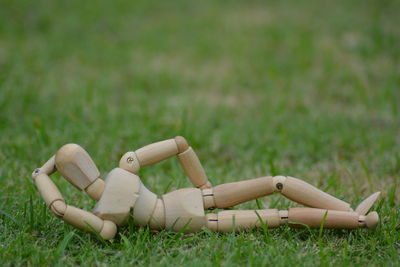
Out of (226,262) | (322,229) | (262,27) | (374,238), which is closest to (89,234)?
(226,262)

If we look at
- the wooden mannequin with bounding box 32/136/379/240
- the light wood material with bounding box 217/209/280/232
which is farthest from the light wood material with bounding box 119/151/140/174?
the light wood material with bounding box 217/209/280/232

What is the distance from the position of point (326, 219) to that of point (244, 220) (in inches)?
14.8

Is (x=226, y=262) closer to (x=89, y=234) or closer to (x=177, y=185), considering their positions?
(x=89, y=234)

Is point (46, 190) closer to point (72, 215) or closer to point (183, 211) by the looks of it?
point (72, 215)

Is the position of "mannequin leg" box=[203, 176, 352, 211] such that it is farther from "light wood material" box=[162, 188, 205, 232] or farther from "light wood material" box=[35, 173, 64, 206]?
"light wood material" box=[35, 173, 64, 206]

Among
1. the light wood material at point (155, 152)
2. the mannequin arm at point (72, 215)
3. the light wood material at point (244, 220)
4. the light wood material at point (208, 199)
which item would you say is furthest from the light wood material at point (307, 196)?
the mannequin arm at point (72, 215)

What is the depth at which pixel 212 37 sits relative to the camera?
591 cm

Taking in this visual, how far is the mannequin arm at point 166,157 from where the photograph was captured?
76.9 inches

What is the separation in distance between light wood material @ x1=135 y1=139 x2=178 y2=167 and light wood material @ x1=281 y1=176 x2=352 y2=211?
0.55 m

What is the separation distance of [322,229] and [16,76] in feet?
11.5

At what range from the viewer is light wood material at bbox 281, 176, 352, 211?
2000 mm

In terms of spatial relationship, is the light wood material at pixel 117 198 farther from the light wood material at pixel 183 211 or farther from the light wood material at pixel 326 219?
the light wood material at pixel 326 219

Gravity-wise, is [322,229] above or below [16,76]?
below

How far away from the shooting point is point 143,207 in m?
1.94
